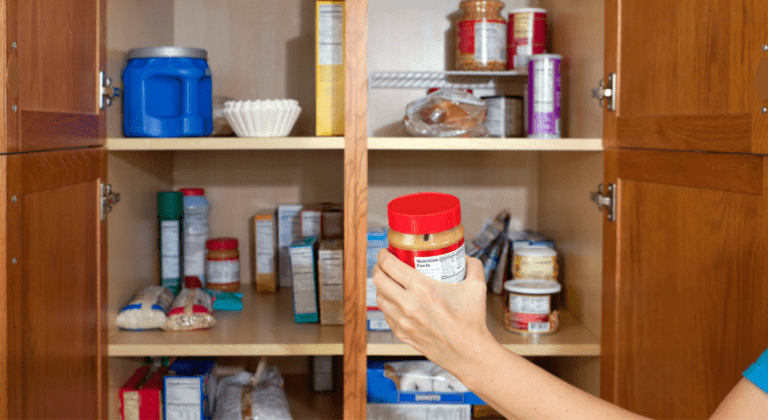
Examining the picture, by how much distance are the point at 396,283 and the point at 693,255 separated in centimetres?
52

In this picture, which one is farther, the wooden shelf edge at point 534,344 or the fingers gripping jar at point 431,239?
the wooden shelf edge at point 534,344

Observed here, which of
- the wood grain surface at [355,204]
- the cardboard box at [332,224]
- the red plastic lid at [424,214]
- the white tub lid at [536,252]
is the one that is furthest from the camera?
the cardboard box at [332,224]

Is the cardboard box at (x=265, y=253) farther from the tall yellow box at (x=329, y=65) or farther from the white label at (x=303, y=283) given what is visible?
the tall yellow box at (x=329, y=65)

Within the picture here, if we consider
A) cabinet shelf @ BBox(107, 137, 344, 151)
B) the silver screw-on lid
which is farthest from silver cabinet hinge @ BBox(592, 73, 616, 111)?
the silver screw-on lid

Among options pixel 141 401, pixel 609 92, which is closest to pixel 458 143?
pixel 609 92

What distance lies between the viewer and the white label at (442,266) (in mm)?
670

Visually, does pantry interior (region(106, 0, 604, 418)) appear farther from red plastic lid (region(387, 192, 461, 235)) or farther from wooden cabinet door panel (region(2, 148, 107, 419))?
red plastic lid (region(387, 192, 461, 235))

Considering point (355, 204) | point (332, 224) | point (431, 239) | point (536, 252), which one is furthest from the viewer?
point (332, 224)

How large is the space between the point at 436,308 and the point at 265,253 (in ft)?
3.47

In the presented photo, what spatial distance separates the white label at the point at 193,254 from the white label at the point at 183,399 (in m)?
0.34

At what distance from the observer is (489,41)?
1.48 m

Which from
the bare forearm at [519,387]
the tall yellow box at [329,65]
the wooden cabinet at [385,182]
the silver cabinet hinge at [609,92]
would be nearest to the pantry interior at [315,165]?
the wooden cabinet at [385,182]

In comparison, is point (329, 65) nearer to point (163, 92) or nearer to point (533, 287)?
point (163, 92)

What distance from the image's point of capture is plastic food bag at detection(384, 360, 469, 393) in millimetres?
1381
